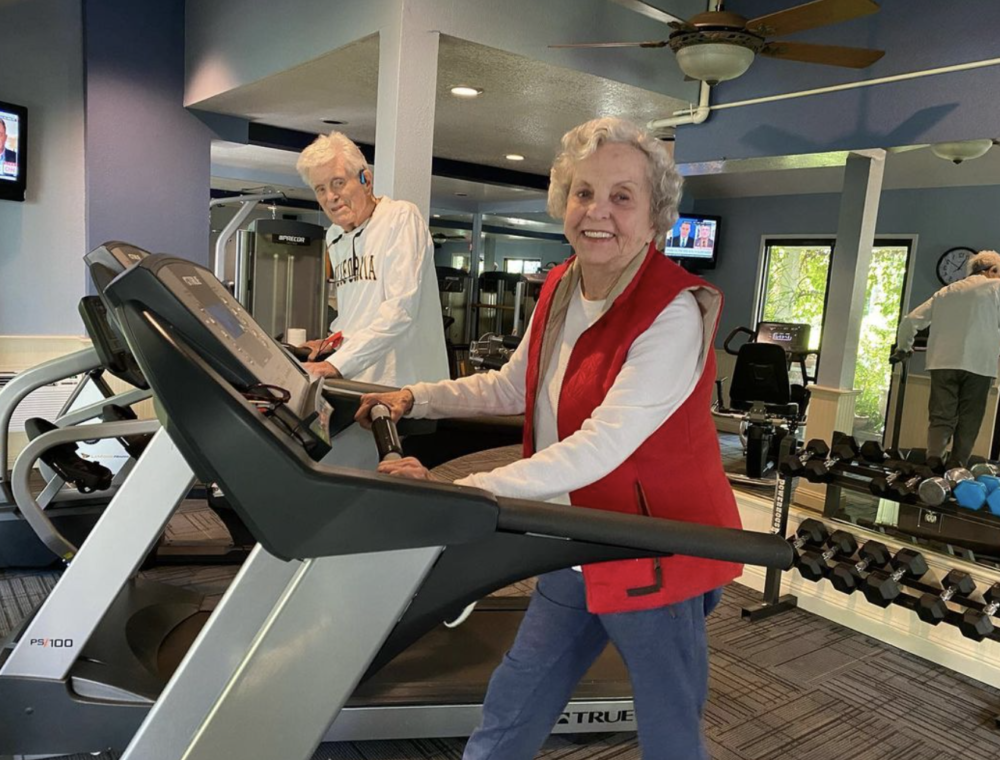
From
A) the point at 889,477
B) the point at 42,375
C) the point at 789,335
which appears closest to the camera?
the point at 42,375

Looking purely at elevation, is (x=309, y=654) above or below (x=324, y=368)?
below

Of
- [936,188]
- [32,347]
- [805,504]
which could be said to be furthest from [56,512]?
[936,188]

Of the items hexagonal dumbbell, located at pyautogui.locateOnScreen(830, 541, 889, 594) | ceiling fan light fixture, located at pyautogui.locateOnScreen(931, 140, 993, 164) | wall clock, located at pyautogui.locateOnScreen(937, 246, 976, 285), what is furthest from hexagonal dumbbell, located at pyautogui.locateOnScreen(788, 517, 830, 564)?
wall clock, located at pyautogui.locateOnScreen(937, 246, 976, 285)

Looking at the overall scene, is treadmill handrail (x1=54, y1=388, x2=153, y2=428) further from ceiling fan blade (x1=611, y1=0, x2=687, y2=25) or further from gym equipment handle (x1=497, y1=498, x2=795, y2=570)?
ceiling fan blade (x1=611, y1=0, x2=687, y2=25)

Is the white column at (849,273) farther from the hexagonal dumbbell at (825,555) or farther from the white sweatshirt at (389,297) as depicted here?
the white sweatshirt at (389,297)

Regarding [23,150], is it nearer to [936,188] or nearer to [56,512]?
[56,512]

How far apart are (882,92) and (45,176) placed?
16.2 ft

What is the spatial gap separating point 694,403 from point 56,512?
9.55 ft

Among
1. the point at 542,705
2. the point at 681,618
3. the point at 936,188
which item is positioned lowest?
the point at 542,705

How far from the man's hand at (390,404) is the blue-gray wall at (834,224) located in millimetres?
6245

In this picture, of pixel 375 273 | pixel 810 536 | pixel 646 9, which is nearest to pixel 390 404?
pixel 375 273

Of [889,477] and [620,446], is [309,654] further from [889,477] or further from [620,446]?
[889,477]

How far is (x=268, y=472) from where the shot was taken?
90 cm

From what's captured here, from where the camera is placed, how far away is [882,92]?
3.39 m
